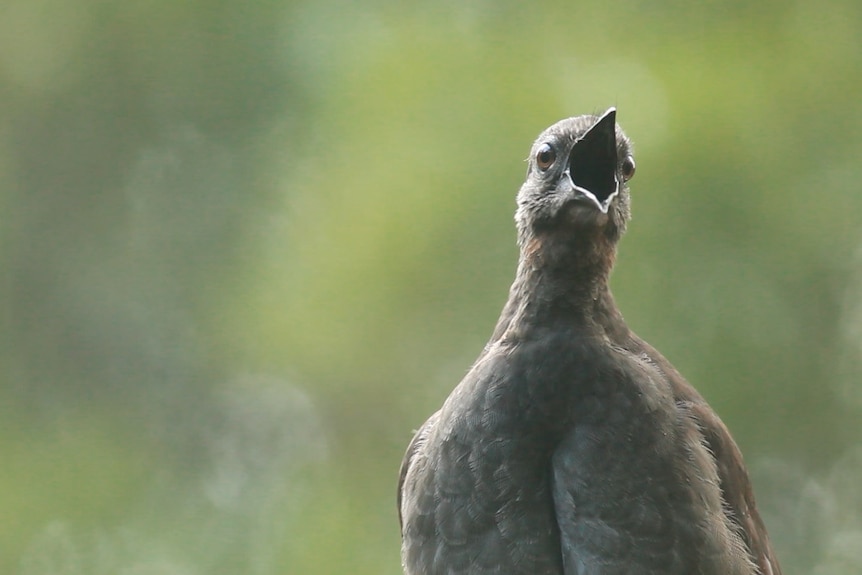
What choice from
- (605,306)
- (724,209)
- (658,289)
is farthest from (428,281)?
(605,306)

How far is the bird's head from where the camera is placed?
2.61 meters

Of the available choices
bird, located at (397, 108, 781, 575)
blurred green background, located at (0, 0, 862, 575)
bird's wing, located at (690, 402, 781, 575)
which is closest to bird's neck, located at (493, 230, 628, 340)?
bird, located at (397, 108, 781, 575)

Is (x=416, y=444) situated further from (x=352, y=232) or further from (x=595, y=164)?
(x=352, y=232)

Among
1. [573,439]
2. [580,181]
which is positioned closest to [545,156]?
[580,181]

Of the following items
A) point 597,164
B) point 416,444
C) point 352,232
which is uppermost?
point 352,232

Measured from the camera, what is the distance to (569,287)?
2.73 metres

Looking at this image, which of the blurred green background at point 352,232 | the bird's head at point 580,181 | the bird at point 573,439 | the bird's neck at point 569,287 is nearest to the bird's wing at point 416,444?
the bird at point 573,439

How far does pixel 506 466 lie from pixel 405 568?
1.42ft

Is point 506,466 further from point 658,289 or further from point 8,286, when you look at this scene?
point 8,286

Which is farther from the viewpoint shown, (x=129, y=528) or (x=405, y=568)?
(x=129, y=528)

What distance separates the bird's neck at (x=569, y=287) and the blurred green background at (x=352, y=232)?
2.33 m

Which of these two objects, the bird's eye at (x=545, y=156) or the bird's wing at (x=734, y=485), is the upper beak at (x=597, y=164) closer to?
the bird's eye at (x=545, y=156)

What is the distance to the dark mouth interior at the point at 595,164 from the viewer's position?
2.63m

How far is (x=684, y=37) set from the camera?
18.5 feet
